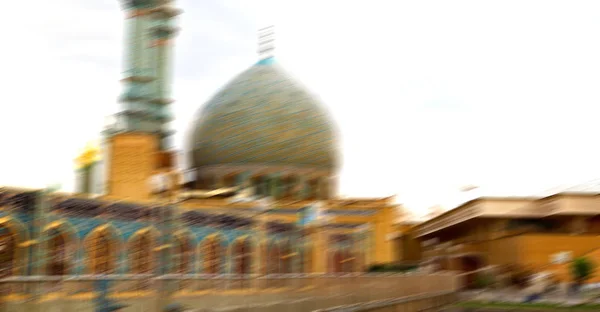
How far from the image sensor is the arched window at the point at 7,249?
1353 cm

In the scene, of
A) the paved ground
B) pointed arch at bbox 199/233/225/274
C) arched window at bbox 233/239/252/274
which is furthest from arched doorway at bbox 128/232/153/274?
the paved ground

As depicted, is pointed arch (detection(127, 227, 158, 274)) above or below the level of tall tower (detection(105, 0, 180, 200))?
below

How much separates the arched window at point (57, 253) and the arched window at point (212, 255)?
5.63 metres

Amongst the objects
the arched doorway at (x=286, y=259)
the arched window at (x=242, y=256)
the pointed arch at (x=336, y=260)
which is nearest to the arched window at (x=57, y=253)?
the arched window at (x=242, y=256)

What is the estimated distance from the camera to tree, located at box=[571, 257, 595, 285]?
26.5m

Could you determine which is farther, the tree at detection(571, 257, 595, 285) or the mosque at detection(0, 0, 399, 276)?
the tree at detection(571, 257, 595, 285)

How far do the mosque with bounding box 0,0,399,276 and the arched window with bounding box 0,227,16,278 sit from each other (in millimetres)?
19

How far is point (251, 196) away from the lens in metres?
32.3

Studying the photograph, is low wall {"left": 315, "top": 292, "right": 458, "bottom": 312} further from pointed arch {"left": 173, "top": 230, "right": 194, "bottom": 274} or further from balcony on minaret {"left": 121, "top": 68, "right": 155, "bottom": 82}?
balcony on minaret {"left": 121, "top": 68, "right": 155, "bottom": 82}

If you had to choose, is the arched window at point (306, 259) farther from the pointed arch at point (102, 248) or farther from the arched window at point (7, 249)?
the arched window at point (7, 249)

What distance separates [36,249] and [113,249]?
10.6ft

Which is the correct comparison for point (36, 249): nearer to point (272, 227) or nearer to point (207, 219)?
point (207, 219)

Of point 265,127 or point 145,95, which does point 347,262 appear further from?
point 145,95

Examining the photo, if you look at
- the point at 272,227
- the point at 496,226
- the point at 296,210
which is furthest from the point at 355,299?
the point at 496,226
